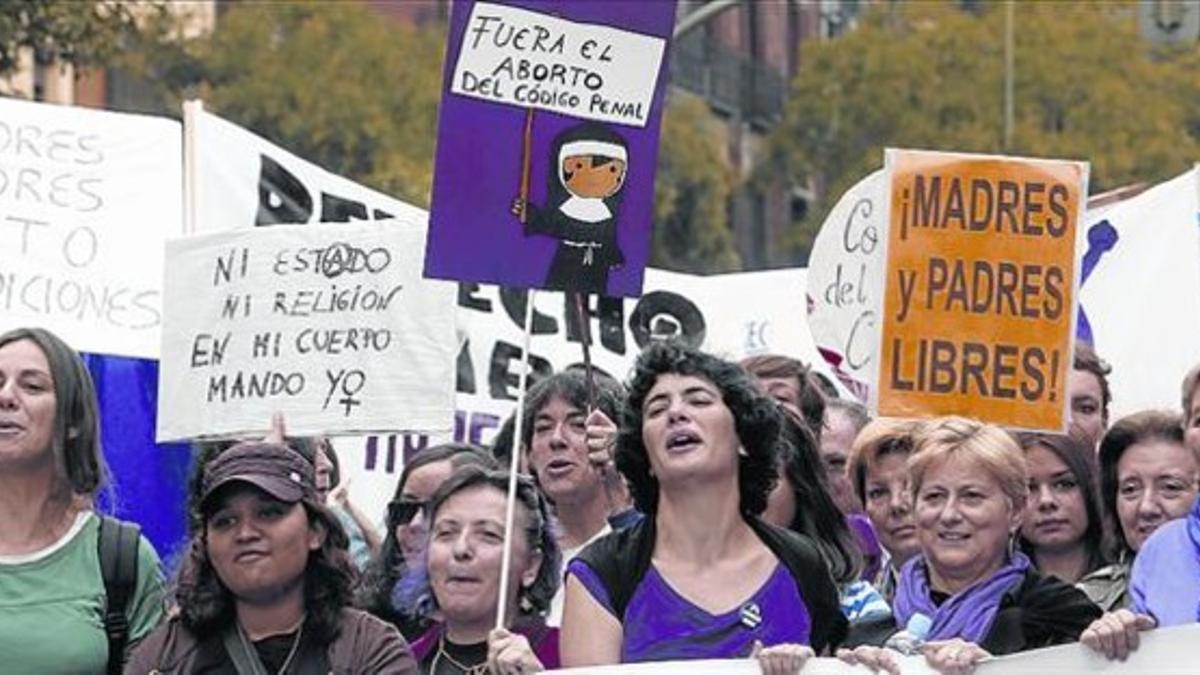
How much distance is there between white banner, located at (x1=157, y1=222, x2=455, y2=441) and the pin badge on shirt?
2.49m

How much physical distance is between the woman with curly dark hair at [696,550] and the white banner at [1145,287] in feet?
13.3

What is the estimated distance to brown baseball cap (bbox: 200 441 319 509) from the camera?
6332 millimetres

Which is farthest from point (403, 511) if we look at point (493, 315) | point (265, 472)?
point (493, 315)

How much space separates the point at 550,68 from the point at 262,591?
1276mm

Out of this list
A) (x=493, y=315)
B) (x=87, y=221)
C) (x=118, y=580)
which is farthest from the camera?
(x=493, y=315)

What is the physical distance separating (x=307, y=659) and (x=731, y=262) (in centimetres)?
3783

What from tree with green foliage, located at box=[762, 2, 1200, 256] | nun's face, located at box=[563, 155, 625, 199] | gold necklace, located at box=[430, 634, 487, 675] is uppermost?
tree with green foliage, located at box=[762, 2, 1200, 256]

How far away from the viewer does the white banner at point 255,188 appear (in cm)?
1042

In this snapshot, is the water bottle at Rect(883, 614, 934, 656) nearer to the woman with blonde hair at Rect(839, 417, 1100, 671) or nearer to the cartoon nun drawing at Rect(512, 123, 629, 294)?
the woman with blonde hair at Rect(839, 417, 1100, 671)

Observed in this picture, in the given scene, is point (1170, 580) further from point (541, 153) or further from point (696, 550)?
point (541, 153)

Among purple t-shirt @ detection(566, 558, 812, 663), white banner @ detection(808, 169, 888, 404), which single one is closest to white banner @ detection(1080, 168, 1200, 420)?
white banner @ detection(808, 169, 888, 404)

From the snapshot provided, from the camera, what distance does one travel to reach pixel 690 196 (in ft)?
135

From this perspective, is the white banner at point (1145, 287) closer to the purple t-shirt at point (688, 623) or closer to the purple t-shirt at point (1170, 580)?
the purple t-shirt at point (1170, 580)

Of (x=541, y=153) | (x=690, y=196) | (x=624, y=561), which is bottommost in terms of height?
(x=624, y=561)
